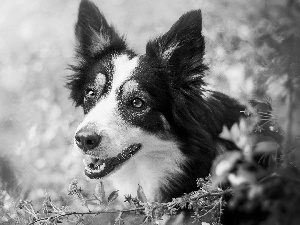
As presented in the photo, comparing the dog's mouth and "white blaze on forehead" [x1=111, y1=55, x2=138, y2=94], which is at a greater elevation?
"white blaze on forehead" [x1=111, y1=55, x2=138, y2=94]

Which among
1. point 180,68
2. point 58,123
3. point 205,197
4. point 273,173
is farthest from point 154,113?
point 58,123

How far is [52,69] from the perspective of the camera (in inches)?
214

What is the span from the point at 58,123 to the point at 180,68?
2485 millimetres

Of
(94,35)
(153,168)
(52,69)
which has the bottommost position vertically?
(153,168)

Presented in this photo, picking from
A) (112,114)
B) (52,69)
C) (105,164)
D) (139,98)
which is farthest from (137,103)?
(52,69)

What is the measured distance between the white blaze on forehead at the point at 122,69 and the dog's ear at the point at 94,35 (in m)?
0.18

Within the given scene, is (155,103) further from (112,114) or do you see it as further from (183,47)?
(183,47)

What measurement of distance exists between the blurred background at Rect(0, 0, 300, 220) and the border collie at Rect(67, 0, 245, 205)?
11.7 inches

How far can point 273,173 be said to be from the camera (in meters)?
1.30

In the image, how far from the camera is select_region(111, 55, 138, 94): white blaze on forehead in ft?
9.90

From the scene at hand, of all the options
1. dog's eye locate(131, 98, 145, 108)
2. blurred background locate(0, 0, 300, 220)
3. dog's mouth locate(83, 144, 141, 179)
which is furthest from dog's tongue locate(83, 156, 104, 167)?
blurred background locate(0, 0, 300, 220)

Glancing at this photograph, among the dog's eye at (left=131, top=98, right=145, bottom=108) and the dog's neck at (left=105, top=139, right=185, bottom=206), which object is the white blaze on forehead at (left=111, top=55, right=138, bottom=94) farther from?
the dog's neck at (left=105, top=139, right=185, bottom=206)

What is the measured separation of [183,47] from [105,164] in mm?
928

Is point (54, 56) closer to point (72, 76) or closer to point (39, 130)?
point (39, 130)
